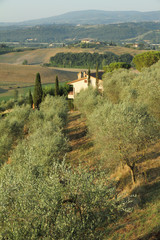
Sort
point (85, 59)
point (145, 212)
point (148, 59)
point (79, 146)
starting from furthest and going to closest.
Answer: point (85, 59) < point (148, 59) < point (79, 146) < point (145, 212)

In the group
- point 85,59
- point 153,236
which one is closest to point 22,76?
point 85,59

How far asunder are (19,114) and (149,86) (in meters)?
21.1

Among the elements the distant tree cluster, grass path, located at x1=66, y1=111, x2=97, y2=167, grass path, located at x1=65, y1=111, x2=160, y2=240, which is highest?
the distant tree cluster

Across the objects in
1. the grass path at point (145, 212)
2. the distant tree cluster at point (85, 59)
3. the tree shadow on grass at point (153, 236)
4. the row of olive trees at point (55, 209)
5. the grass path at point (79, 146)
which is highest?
the distant tree cluster at point (85, 59)

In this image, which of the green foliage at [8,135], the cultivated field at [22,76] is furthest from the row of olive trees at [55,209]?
the cultivated field at [22,76]

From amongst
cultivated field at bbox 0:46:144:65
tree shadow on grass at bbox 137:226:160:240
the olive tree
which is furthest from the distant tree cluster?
tree shadow on grass at bbox 137:226:160:240

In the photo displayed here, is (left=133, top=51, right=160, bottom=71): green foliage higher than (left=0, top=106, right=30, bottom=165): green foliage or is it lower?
higher

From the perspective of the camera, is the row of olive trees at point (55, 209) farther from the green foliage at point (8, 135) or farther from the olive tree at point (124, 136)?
the green foliage at point (8, 135)

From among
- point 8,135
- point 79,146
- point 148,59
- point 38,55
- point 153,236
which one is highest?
point 38,55

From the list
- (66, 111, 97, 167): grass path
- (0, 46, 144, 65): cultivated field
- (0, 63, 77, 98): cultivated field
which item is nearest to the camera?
(66, 111, 97, 167): grass path

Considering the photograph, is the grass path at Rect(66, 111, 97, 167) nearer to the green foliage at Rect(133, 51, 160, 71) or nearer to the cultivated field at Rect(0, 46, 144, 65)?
the green foliage at Rect(133, 51, 160, 71)

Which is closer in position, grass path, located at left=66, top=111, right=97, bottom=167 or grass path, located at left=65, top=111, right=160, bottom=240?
grass path, located at left=65, top=111, right=160, bottom=240

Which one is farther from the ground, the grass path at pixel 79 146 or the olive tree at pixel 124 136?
the olive tree at pixel 124 136

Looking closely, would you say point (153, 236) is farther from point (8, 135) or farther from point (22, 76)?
point (22, 76)
